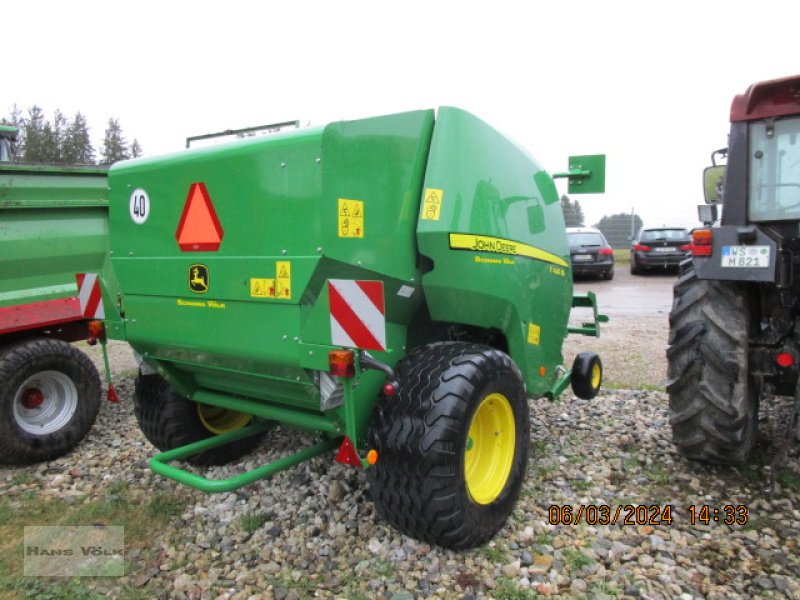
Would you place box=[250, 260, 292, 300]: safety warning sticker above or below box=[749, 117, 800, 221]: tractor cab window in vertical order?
below

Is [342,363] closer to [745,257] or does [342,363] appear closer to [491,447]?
[491,447]

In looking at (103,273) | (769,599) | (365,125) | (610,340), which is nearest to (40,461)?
(103,273)

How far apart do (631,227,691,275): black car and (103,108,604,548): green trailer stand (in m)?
14.4

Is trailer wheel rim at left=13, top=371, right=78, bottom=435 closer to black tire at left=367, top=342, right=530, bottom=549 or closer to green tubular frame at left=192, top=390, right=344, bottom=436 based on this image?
green tubular frame at left=192, top=390, right=344, bottom=436

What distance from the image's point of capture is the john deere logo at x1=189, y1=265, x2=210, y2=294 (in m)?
2.70

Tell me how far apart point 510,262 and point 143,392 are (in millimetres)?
2290

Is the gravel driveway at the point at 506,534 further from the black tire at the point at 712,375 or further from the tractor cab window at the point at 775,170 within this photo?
the tractor cab window at the point at 775,170

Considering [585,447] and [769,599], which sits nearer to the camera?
[769,599]

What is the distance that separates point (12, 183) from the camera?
164 inches

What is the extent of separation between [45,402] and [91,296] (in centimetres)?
154

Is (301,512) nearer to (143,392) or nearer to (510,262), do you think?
(143,392)

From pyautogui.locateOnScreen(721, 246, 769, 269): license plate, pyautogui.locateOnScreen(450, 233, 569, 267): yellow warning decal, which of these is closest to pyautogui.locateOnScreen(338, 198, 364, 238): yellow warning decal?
pyautogui.locateOnScreen(450, 233, 569, 267): yellow warning decal

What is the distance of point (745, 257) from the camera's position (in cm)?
306

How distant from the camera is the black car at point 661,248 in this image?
16078mm
